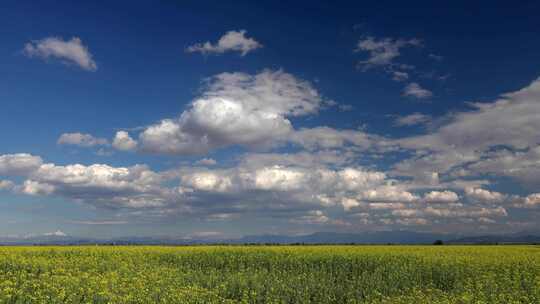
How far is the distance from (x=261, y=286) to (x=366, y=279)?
811cm

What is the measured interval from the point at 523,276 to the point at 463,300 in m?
14.9

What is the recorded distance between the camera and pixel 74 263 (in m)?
36.5

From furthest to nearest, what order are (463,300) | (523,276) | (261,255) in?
(261,255)
(523,276)
(463,300)

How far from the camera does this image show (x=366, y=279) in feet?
102

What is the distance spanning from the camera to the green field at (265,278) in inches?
918

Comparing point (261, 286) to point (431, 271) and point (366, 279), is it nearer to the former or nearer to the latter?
point (366, 279)

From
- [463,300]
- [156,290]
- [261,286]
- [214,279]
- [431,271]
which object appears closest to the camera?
[463,300]

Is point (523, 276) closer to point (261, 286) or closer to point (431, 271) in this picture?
point (431, 271)

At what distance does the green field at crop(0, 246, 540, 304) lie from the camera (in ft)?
76.5

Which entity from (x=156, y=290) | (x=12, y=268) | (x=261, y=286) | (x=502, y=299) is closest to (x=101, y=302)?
(x=156, y=290)

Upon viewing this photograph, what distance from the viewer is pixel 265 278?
31406 mm

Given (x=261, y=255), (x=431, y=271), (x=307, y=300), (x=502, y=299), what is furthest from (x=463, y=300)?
(x=261, y=255)

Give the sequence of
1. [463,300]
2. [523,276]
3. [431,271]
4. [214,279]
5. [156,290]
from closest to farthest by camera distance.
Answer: [463,300], [156,290], [214,279], [523,276], [431,271]

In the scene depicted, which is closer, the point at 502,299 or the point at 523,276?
the point at 502,299
